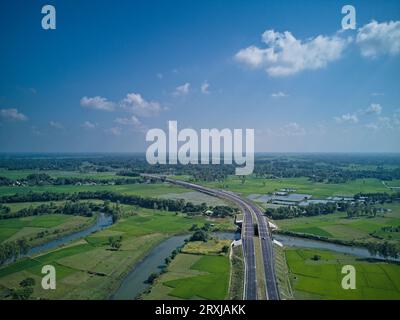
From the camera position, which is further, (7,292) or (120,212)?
(120,212)

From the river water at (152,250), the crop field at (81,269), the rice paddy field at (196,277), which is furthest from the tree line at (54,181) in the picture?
the rice paddy field at (196,277)

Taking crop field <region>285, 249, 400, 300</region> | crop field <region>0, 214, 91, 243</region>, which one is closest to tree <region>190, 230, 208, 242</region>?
crop field <region>285, 249, 400, 300</region>

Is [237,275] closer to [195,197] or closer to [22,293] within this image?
[22,293]

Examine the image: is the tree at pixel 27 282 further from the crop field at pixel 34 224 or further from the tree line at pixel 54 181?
the tree line at pixel 54 181
